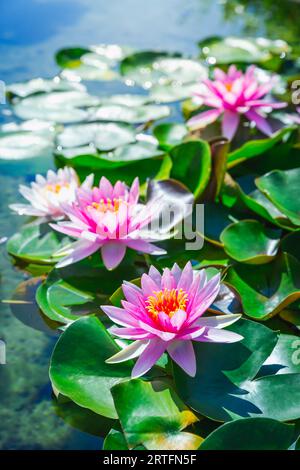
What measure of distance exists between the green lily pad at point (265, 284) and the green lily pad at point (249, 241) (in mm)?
29

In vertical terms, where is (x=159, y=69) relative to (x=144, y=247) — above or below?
below

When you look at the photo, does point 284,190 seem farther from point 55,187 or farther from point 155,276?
point 55,187

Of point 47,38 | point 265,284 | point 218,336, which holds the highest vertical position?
point 218,336

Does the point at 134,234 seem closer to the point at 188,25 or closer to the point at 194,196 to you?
the point at 194,196

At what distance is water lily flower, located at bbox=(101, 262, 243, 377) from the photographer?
128 cm

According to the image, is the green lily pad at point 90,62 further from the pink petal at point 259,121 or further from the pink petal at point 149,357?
the pink petal at point 149,357

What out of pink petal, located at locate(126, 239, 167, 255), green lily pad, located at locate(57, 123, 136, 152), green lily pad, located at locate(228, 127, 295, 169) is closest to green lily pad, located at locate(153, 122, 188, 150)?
green lily pad, located at locate(57, 123, 136, 152)

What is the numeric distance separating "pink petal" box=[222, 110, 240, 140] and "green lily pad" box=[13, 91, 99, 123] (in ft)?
2.07

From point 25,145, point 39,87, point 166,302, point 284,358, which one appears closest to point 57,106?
point 39,87

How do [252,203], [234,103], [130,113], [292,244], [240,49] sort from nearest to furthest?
[292,244]
[252,203]
[234,103]
[130,113]
[240,49]

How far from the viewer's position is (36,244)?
5.99 feet

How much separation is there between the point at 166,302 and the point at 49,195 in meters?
0.65

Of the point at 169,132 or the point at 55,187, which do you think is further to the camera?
the point at 169,132

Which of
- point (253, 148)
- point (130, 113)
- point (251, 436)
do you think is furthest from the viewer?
point (130, 113)
